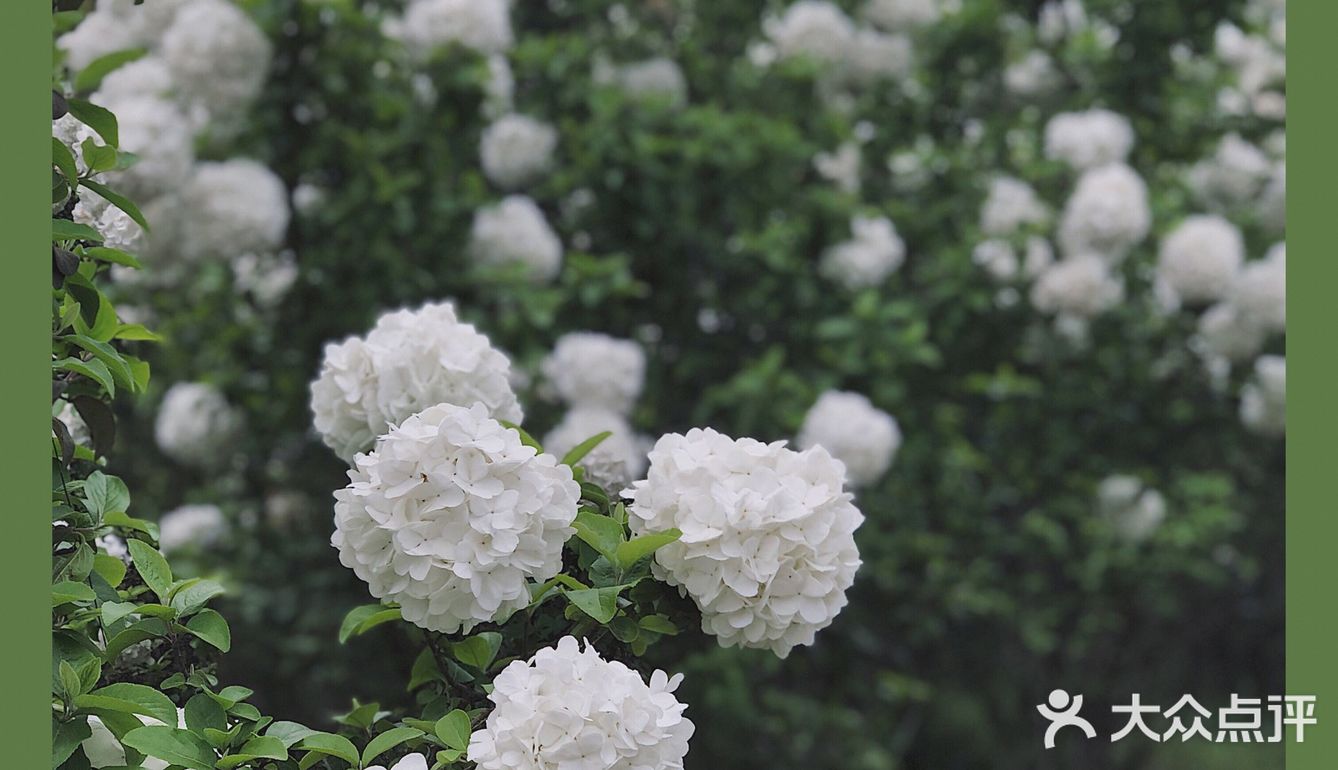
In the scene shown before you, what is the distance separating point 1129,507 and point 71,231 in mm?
3228

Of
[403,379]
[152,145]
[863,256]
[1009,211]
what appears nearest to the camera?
[403,379]

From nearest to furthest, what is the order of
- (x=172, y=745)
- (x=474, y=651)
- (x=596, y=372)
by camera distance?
(x=172, y=745), (x=474, y=651), (x=596, y=372)

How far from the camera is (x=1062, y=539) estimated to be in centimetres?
388

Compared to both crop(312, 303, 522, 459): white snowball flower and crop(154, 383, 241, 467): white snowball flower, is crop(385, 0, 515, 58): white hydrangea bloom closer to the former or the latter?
crop(154, 383, 241, 467): white snowball flower

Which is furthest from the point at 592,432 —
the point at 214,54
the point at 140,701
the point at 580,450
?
the point at 140,701

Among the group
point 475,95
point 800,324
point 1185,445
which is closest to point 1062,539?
point 1185,445

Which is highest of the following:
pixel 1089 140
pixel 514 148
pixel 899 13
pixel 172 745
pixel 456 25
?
pixel 899 13

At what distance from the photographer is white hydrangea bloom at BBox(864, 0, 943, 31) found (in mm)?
3707

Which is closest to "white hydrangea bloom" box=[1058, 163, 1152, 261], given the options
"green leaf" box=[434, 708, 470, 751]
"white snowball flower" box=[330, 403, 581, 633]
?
→ "white snowball flower" box=[330, 403, 581, 633]

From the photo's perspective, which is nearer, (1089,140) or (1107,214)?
(1107,214)

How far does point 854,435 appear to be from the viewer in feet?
10.0

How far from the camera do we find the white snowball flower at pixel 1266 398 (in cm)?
359

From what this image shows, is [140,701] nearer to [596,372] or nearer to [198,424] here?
[596,372]

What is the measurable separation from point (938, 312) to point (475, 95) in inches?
57.5
